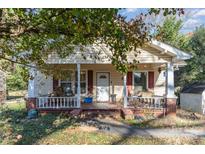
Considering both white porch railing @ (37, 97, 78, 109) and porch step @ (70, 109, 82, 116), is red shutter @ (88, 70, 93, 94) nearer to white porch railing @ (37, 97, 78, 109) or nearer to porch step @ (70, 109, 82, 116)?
white porch railing @ (37, 97, 78, 109)

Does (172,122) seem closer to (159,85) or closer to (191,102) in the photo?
(191,102)

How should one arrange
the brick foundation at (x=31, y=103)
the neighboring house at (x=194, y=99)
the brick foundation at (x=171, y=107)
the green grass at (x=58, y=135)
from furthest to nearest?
the neighboring house at (x=194, y=99) → the brick foundation at (x=31, y=103) → the brick foundation at (x=171, y=107) → the green grass at (x=58, y=135)

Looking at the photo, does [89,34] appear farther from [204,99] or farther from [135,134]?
[204,99]

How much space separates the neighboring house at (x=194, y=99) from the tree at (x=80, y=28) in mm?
13058

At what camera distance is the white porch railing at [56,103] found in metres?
18.6

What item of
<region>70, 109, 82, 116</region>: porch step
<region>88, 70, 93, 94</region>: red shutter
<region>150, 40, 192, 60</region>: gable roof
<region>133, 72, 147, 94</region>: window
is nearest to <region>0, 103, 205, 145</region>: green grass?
<region>70, 109, 82, 116</region>: porch step

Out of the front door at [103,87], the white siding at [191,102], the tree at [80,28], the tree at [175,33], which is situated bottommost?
the white siding at [191,102]

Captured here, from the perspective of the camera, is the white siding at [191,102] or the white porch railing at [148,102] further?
the white siding at [191,102]

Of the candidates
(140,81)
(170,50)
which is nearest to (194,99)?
(140,81)

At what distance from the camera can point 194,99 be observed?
852 inches

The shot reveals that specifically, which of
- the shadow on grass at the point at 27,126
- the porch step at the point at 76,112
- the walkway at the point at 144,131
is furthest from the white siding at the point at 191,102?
the shadow on grass at the point at 27,126

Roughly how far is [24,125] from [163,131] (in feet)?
18.8

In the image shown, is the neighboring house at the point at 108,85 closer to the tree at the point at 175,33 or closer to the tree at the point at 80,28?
the tree at the point at 175,33
